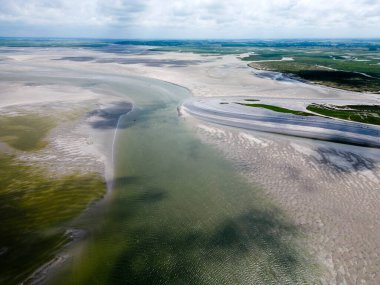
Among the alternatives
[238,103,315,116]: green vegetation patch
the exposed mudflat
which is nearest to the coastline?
the exposed mudflat

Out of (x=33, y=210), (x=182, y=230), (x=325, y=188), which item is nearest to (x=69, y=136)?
(x=33, y=210)

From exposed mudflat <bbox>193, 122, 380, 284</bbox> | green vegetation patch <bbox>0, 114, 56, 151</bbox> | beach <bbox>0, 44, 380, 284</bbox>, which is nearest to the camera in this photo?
beach <bbox>0, 44, 380, 284</bbox>

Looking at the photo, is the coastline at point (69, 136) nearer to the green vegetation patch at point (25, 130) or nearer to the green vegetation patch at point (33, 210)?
the green vegetation patch at point (33, 210)

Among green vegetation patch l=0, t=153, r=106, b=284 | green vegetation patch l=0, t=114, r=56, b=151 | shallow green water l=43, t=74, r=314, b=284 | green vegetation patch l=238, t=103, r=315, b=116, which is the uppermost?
green vegetation patch l=0, t=114, r=56, b=151

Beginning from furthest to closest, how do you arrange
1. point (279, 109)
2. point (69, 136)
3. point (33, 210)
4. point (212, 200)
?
point (279, 109), point (69, 136), point (212, 200), point (33, 210)

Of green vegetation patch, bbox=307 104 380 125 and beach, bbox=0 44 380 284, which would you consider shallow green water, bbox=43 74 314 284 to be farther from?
green vegetation patch, bbox=307 104 380 125

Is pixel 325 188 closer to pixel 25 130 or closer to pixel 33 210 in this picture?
pixel 33 210

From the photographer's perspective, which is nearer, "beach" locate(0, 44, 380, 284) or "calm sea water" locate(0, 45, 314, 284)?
"calm sea water" locate(0, 45, 314, 284)

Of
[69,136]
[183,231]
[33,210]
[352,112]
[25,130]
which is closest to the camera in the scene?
[183,231]
